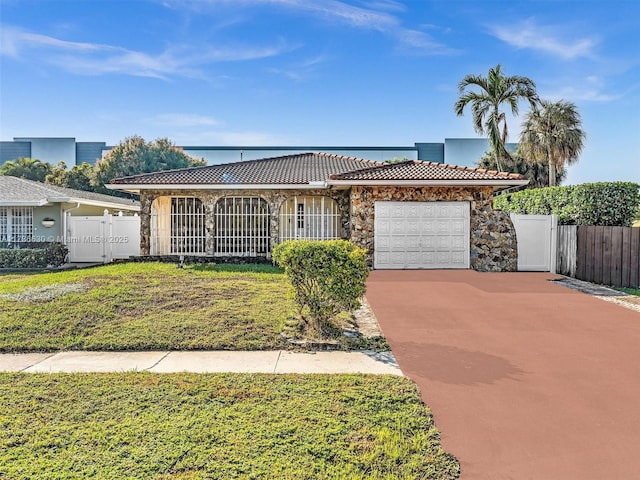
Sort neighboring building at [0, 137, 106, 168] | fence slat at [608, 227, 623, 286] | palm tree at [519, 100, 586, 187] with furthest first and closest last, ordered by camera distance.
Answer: neighboring building at [0, 137, 106, 168] < palm tree at [519, 100, 586, 187] < fence slat at [608, 227, 623, 286]

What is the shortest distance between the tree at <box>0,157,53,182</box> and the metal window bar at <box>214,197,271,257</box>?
101 ft

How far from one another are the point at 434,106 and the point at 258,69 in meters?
10.9

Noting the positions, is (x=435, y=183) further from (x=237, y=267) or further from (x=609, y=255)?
(x=237, y=267)

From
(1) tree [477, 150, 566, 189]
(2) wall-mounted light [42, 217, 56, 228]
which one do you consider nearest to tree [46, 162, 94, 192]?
(2) wall-mounted light [42, 217, 56, 228]

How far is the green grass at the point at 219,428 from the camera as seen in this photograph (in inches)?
122

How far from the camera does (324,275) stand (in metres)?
6.51

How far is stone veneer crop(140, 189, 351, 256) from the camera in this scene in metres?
16.4

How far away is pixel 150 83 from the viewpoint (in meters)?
19.6

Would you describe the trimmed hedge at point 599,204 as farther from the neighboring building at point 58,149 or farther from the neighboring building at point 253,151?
the neighboring building at point 58,149

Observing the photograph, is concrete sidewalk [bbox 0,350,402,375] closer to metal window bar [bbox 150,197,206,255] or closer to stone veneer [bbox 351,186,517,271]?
stone veneer [bbox 351,186,517,271]

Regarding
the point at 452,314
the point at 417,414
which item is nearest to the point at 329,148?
the point at 452,314

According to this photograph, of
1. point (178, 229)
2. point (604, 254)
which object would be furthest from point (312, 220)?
point (604, 254)

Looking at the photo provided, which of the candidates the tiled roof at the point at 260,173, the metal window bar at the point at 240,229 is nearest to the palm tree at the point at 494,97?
the tiled roof at the point at 260,173

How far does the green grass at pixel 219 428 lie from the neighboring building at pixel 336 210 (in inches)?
389
